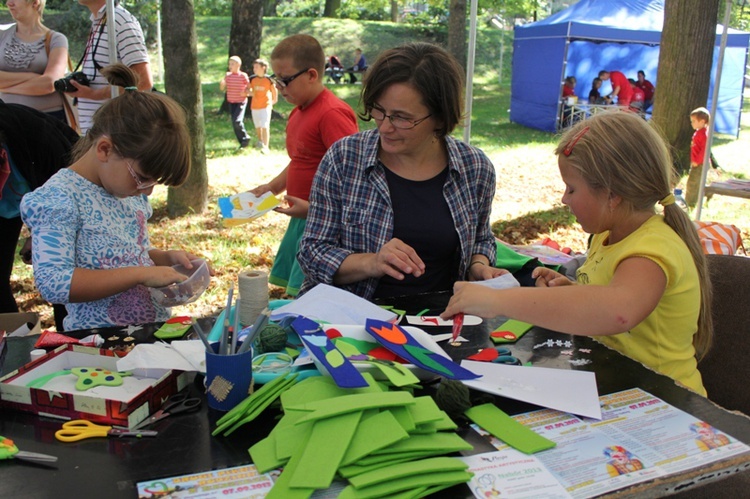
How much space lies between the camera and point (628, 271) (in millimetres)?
1654

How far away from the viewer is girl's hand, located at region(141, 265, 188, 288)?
1.88 metres

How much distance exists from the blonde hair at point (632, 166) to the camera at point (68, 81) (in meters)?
3.05

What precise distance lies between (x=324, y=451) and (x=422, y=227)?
4.40 feet

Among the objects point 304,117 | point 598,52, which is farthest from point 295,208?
point 598,52

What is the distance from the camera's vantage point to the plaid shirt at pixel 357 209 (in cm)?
233

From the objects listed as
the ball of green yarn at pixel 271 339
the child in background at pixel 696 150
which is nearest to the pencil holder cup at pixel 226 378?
the ball of green yarn at pixel 271 339

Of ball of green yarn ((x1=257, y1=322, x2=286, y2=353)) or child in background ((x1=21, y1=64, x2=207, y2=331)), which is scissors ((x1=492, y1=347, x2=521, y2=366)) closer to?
ball of green yarn ((x1=257, y1=322, x2=286, y2=353))

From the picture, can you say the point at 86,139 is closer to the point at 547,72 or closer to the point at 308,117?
the point at 308,117

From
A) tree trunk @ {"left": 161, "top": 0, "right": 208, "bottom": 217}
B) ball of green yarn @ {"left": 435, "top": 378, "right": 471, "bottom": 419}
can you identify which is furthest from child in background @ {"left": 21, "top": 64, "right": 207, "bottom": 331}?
tree trunk @ {"left": 161, "top": 0, "right": 208, "bottom": 217}

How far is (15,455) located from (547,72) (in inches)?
524

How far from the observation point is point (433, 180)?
2410 mm

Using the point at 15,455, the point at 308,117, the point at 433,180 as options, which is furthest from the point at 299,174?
the point at 15,455

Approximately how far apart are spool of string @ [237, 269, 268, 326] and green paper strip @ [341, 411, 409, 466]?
72 cm

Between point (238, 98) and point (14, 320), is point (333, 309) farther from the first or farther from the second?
point (238, 98)
